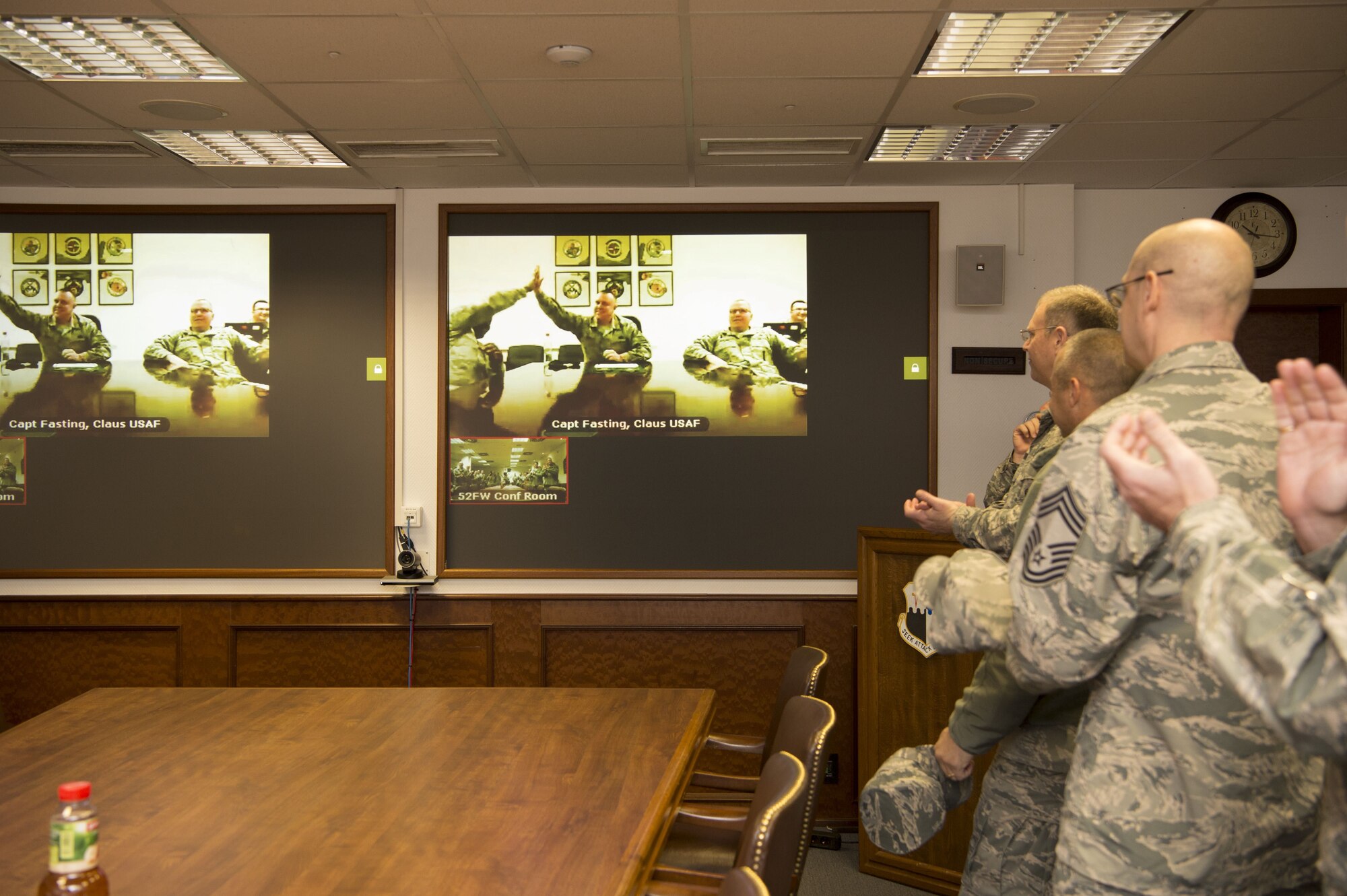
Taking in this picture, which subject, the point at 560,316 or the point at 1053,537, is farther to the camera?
the point at 560,316

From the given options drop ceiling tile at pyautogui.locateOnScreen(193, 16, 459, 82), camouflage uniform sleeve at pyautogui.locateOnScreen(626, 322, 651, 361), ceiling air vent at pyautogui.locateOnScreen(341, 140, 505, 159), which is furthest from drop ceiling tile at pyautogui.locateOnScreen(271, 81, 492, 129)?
camouflage uniform sleeve at pyautogui.locateOnScreen(626, 322, 651, 361)

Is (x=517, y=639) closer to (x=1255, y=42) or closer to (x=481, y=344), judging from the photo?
(x=481, y=344)

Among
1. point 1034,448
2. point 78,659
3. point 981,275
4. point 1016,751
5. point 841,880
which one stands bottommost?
point 841,880

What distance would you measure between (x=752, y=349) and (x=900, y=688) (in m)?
1.73

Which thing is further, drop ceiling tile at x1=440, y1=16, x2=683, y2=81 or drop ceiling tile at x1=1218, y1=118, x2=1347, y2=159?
drop ceiling tile at x1=1218, y1=118, x2=1347, y2=159

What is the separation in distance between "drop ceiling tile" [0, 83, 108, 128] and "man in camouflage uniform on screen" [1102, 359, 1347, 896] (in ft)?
12.6

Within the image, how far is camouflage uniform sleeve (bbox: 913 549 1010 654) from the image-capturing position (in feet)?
6.21

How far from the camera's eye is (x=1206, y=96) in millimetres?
3711

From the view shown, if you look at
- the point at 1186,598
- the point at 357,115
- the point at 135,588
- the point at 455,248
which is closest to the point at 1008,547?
the point at 1186,598

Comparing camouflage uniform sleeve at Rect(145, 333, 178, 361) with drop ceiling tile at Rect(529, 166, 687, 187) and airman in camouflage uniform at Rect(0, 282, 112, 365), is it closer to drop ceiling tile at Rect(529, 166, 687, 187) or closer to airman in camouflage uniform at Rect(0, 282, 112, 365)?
airman in camouflage uniform at Rect(0, 282, 112, 365)

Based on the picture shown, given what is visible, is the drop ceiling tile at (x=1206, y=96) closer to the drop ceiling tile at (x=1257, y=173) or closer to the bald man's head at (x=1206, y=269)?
the drop ceiling tile at (x=1257, y=173)

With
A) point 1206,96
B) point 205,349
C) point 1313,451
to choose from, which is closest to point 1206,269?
point 1313,451

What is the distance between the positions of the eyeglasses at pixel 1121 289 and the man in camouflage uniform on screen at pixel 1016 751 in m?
0.43

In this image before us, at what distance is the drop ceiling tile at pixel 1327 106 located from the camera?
3.66 m
